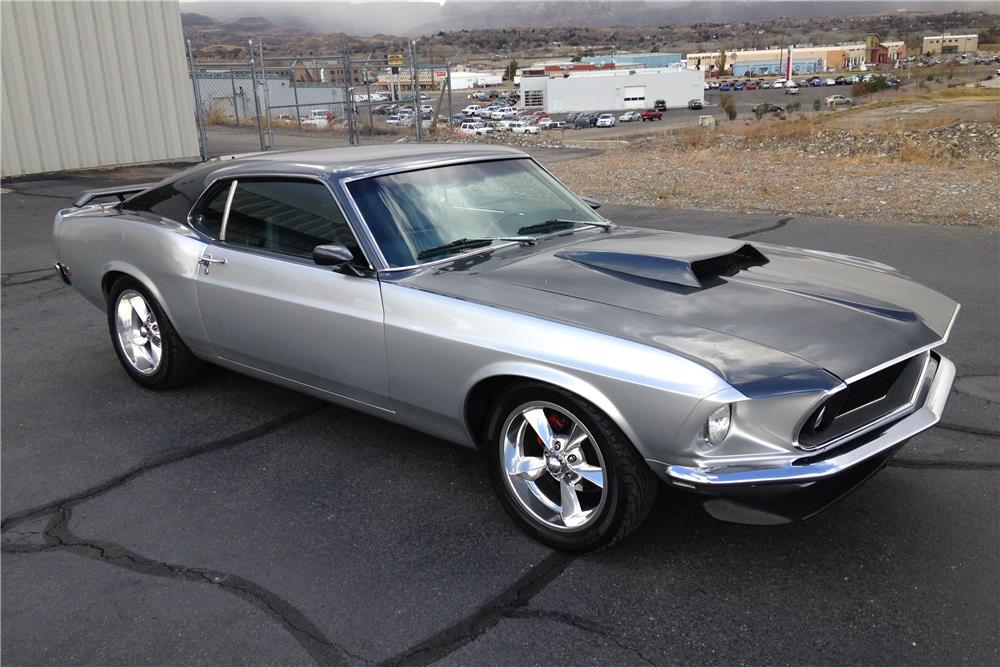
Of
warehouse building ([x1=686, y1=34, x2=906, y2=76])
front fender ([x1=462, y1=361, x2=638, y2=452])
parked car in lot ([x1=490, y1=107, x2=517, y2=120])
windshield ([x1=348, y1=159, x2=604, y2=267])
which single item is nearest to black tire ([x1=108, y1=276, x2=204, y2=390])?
windshield ([x1=348, y1=159, x2=604, y2=267])

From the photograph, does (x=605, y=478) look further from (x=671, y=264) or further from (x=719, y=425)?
(x=671, y=264)

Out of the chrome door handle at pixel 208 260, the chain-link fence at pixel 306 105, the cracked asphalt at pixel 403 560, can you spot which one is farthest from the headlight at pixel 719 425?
the chain-link fence at pixel 306 105

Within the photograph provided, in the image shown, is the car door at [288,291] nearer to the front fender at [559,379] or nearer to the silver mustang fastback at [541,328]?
the silver mustang fastback at [541,328]

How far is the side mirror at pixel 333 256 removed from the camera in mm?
3801

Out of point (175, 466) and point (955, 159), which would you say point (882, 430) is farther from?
point (955, 159)

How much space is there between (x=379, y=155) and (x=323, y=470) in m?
1.66

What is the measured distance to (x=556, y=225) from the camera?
14.7 ft

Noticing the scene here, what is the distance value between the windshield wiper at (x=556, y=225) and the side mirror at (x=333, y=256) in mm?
916

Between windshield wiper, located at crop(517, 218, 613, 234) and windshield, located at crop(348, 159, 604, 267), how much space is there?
2 cm

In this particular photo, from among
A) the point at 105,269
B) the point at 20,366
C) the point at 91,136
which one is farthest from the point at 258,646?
the point at 91,136

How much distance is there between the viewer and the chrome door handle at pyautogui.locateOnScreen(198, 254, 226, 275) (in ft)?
14.9

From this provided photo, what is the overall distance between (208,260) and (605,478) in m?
2.67

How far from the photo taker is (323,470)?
4.12 metres

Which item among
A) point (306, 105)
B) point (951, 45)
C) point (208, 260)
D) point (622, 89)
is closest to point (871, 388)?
point (208, 260)
